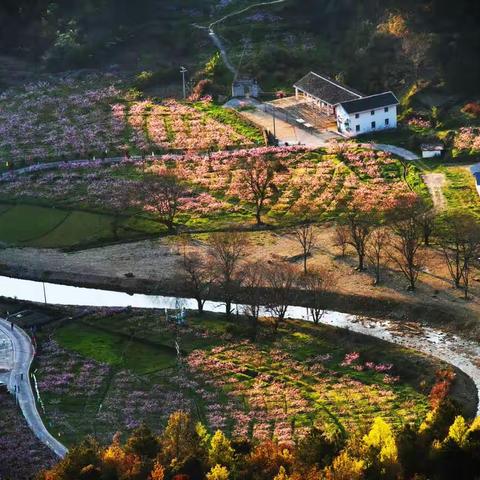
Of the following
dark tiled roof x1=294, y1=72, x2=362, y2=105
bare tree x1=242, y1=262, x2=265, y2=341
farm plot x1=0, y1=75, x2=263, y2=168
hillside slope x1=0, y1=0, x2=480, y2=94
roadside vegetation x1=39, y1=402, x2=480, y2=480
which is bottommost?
roadside vegetation x1=39, y1=402, x2=480, y2=480

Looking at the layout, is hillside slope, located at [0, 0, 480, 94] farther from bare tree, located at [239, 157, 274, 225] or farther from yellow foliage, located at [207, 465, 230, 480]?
yellow foliage, located at [207, 465, 230, 480]

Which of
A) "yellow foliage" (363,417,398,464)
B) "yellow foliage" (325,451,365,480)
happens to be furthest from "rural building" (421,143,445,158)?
"yellow foliage" (325,451,365,480)

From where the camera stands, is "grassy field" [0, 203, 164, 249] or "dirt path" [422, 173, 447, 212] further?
"grassy field" [0, 203, 164, 249]

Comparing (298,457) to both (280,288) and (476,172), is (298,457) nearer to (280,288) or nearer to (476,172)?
(280,288)

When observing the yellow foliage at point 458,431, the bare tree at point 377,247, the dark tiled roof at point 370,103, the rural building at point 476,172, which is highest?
the dark tiled roof at point 370,103

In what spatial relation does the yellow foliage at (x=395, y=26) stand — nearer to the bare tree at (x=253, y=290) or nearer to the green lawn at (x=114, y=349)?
the bare tree at (x=253, y=290)

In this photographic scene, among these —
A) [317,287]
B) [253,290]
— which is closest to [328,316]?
[317,287]

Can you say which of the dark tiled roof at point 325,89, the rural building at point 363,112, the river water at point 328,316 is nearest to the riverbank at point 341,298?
the river water at point 328,316
